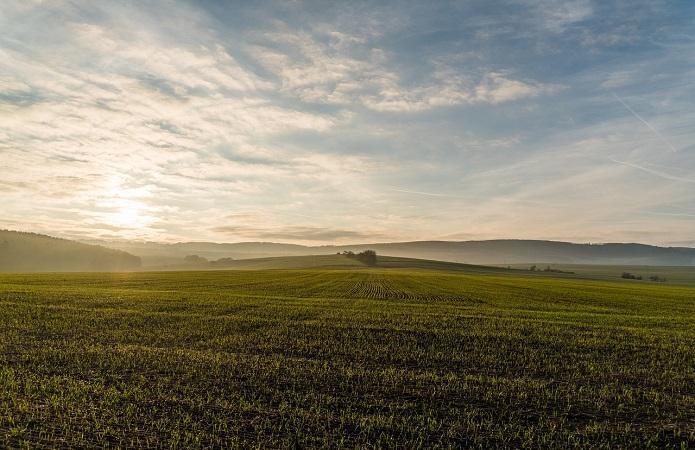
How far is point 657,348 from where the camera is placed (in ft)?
62.6

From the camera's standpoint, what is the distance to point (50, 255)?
169500 millimetres

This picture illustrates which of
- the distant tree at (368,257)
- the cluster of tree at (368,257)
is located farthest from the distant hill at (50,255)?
the distant tree at (368,257)

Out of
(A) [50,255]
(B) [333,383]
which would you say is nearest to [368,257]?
(A) [50,255]

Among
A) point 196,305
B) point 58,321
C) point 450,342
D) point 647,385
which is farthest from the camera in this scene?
point 196,305

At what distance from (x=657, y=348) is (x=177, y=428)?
21.4 metres

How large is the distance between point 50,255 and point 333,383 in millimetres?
202176

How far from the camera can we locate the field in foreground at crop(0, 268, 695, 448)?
8.85m

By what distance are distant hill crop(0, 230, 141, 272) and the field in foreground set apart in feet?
575

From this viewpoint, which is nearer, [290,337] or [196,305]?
[290,337]

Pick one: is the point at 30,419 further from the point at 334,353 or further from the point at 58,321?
the point at 58,321

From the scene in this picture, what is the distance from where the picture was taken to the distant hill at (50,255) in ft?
534

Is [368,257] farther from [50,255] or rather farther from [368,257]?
[50,255]

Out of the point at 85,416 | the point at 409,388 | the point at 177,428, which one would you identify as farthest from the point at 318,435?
the point at 85,416

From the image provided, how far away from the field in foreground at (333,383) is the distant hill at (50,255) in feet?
575
